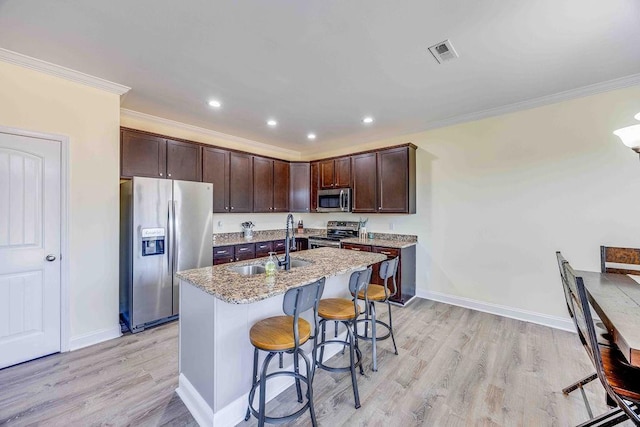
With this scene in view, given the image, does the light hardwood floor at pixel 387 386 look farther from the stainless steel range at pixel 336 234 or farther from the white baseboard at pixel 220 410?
the stainless steel range at pixel 336 234

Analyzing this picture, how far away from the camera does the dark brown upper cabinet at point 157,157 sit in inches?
131

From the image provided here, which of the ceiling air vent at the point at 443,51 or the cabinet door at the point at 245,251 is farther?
the cabinet door at the point at 245,251

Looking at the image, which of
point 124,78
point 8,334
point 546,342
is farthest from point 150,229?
point 546,342

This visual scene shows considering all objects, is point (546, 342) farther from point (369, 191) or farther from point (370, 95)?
point (370, 95)

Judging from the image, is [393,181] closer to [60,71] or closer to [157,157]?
[157,157]

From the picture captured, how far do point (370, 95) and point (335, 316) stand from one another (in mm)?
2531

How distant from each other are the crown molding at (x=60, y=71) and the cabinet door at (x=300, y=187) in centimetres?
305

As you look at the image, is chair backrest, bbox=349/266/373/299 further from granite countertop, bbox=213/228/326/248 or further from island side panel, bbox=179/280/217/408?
granite countertop, bbox=213/228/326/248

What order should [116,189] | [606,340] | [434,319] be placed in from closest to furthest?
[606,340] < [116,189] < [434,319]

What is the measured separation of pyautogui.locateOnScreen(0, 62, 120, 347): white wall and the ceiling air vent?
11.0 ft

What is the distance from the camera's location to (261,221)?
5.31 metres

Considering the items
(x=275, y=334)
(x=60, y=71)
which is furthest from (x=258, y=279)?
(x=60, y=71)

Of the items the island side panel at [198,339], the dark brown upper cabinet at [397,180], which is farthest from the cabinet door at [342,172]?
the island side panel at [198,339]

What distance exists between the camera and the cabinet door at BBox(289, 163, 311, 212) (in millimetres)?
5422
